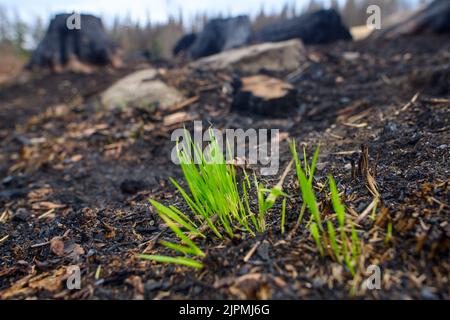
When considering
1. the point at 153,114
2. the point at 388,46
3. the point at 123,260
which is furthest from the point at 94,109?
the point at 388,46

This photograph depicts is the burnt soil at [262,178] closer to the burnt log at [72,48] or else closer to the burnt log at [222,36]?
the burnt log at [72,48]

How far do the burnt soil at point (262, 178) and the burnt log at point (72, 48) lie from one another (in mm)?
3163

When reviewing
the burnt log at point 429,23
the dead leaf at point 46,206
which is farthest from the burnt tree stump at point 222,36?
the dead leaf at point 46,206

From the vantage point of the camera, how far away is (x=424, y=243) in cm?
108

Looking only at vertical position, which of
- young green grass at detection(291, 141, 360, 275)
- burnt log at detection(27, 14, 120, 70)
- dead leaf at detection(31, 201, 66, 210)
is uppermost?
burnt log at detection(27, 14, 120, 70)

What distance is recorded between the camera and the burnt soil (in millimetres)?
1098

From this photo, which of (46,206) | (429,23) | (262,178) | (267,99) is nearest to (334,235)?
(262,178)

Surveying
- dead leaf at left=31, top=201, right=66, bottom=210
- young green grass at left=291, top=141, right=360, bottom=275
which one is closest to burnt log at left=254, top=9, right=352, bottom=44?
dead leaf at left=31, top=201, right=66, bottom=210

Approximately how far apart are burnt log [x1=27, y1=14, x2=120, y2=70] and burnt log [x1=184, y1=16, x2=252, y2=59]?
2.03 meters

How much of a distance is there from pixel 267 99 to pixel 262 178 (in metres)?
1.61

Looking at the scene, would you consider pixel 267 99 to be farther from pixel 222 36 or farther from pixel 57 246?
pixel 222 36

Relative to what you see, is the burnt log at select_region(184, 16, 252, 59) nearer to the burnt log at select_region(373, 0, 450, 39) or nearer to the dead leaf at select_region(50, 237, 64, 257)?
the burnt log at select_region(373, 0, 450, 39)
